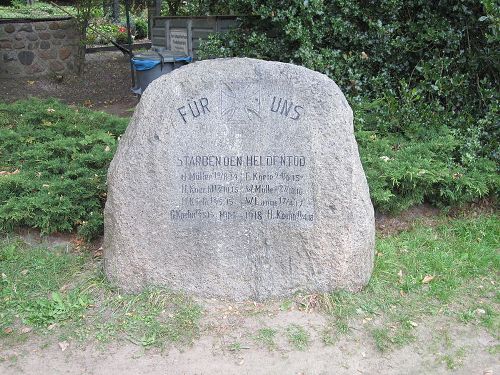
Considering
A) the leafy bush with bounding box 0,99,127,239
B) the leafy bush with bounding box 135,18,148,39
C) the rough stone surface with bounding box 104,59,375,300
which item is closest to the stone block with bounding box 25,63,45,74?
the leafy bush with bounding box 0,99,127,239

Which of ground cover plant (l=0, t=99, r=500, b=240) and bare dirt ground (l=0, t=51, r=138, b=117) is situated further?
bare dirt ground (l=0, t=51, r=138, b=117)

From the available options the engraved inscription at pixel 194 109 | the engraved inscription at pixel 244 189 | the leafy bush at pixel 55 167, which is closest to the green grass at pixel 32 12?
the leafy bush at pixel 55 167

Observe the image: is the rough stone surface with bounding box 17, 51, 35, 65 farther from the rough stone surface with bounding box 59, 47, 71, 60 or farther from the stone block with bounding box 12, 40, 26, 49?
the rough stone surface with bounding box 59, 47, 71, 60

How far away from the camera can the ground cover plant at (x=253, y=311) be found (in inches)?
142

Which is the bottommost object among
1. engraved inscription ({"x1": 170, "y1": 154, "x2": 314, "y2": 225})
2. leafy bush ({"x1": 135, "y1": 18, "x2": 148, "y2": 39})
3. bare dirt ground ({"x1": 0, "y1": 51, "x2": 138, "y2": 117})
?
leafy bush ({"x1": 135, "y1": 18, "x2": 148, "y2": 39})

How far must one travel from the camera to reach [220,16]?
835 cm

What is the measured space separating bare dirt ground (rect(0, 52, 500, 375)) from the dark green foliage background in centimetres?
171

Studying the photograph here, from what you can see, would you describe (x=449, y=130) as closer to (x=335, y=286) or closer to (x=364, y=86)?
(x=364, y=86)

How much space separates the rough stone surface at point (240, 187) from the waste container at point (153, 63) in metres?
4.81

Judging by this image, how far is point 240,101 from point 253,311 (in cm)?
140

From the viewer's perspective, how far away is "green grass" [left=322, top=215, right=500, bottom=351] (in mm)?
3779

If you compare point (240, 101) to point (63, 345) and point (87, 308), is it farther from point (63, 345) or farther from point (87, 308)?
point (63, 345)

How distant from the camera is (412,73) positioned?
620 centimetres

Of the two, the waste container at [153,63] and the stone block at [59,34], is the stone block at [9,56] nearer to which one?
the stone block at [59,34]
